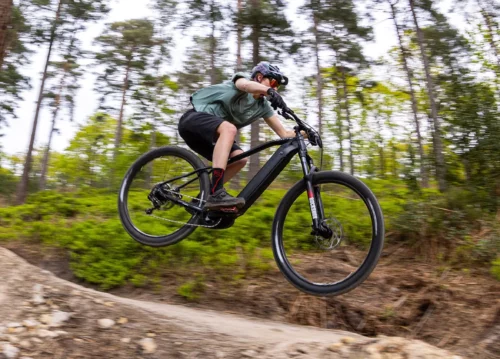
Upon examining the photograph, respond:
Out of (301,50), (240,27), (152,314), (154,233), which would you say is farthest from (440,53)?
(152,314)

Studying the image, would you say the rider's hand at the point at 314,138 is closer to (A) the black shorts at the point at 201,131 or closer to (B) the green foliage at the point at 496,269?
(A) the black shorts at the point at 201,131

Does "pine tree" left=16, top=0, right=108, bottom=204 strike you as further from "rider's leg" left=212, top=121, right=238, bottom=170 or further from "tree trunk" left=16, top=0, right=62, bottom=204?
"rider's leg" left=212, top=121, right=238, bottom=170

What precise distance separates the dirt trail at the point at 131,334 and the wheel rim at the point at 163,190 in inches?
44.0

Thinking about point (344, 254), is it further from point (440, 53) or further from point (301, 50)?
point (440, 53)

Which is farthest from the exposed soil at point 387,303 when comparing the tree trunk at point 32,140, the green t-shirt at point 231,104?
the tree trunk at point 32,140

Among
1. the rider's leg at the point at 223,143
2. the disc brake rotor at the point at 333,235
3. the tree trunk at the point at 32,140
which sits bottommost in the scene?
the disc brake rotor at the point at 333,235

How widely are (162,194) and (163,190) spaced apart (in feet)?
0.17

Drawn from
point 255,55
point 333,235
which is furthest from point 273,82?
point 255,55

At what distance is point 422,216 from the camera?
18.4ft

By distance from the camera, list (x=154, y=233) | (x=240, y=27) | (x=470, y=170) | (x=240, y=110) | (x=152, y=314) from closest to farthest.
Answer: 1. (x=152, y=314)
2. (x=240, y=110)
3. (x=154, y=233)
4. (x=470, y=170)
5. (x=240, y=27)

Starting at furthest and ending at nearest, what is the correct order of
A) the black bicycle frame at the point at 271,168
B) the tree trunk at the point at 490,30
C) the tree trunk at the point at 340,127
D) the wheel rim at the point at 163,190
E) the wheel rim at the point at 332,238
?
the tree trunk at the point at 340,127 → the tree trunk at the point at 490,30 → the wheel rim at the point at 163,190 → the black bicycle frame at the point at 271,168 → the wheel rim at the point at 332,238

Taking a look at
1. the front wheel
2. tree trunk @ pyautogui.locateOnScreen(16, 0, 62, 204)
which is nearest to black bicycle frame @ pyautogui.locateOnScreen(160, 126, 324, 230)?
the front wheel

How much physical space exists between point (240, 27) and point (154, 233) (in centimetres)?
955

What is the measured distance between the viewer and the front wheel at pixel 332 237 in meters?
3.38
